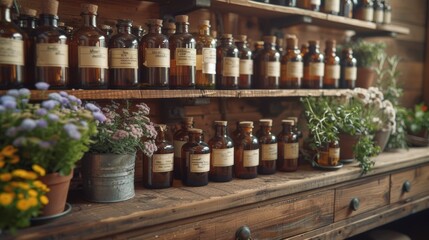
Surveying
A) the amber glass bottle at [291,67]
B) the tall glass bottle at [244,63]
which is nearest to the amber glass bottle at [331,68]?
the amber glass bottle at [291,67]

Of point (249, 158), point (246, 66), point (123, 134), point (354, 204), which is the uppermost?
point (246, 66)

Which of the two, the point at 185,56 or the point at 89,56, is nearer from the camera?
the point at 89,56

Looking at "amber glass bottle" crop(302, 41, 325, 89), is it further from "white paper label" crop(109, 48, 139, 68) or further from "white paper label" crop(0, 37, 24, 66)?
"white paper label" crop(0, 37, 24, 66)

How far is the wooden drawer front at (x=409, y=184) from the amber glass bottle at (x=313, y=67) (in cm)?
53

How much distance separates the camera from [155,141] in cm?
128

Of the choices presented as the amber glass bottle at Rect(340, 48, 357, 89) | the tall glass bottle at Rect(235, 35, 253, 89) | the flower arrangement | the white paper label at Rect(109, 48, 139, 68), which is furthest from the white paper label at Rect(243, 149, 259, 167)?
the amber glass bottle at Rect(340, 48, 357, 89)

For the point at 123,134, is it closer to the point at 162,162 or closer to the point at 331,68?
the point at 162,162

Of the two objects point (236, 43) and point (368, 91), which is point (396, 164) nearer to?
point (368, 91)

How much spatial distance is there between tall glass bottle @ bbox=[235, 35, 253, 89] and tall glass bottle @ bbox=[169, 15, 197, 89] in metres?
0.25

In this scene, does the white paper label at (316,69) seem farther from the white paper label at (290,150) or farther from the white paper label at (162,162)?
the white paper label at (162,162)

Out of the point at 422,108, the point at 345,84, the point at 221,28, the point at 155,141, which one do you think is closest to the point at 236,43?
the point at 221,28

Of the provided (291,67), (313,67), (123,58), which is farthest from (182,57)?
(313,67)

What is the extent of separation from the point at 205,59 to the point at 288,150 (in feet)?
1.63

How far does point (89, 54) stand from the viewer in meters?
1.11
